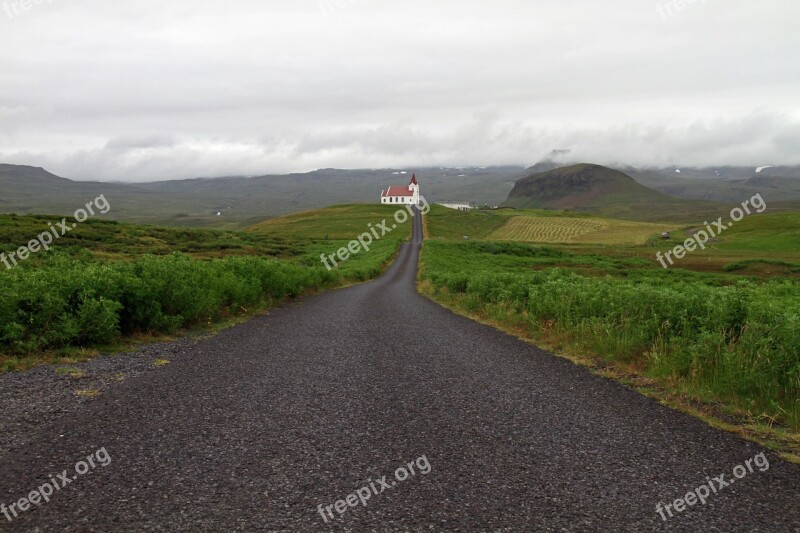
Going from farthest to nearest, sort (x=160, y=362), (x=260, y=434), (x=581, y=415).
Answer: (x=160, y=362), (x=581, y=415), (x=260, y=434)

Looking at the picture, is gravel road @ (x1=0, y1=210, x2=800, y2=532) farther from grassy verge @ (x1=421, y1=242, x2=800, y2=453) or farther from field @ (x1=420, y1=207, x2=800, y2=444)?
field @ (x1=420, y1=207, x2=800, y2=444)

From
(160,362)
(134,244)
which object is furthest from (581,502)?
(134,244)

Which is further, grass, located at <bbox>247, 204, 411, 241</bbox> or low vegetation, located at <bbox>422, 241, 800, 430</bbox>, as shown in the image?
grass, located at <bbox>247, 204, 411, 241</bbox>

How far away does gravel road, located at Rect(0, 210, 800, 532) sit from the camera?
5191 millimetres

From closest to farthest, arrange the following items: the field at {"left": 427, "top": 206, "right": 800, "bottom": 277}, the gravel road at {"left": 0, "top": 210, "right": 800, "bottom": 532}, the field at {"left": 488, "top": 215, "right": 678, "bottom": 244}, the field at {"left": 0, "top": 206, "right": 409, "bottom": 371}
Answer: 1. the gravel road at {"left": 0, "top": 210, "right": 800, "bottom": 532}
2. the field at {"left": 0, "top": 206, "right": 409, "bottom": 371}
3. the field at {"left": 427, "top": 206, "right": 800, "bottom": 277}
4. the field at {"left": 488, "top": 215, "right": 678, "bottom": 244}

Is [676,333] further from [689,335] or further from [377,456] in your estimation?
[377,456]

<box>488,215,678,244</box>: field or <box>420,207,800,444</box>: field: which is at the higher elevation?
<box>420,207,800,444</box>: field

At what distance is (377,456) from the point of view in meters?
6.64

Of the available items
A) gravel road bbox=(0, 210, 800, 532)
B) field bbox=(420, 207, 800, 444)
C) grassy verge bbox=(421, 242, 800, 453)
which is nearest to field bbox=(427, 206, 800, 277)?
field bbox=(420, 207, 800, 444)

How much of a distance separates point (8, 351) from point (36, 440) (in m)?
5.30

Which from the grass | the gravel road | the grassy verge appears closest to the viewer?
the gravel road

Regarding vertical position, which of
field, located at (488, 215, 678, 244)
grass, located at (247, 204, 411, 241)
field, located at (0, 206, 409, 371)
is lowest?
field, located at (488, 215, 678, 244)

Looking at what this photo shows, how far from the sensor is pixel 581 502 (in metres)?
5.51

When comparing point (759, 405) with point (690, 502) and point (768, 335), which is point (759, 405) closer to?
point (768, 335)
